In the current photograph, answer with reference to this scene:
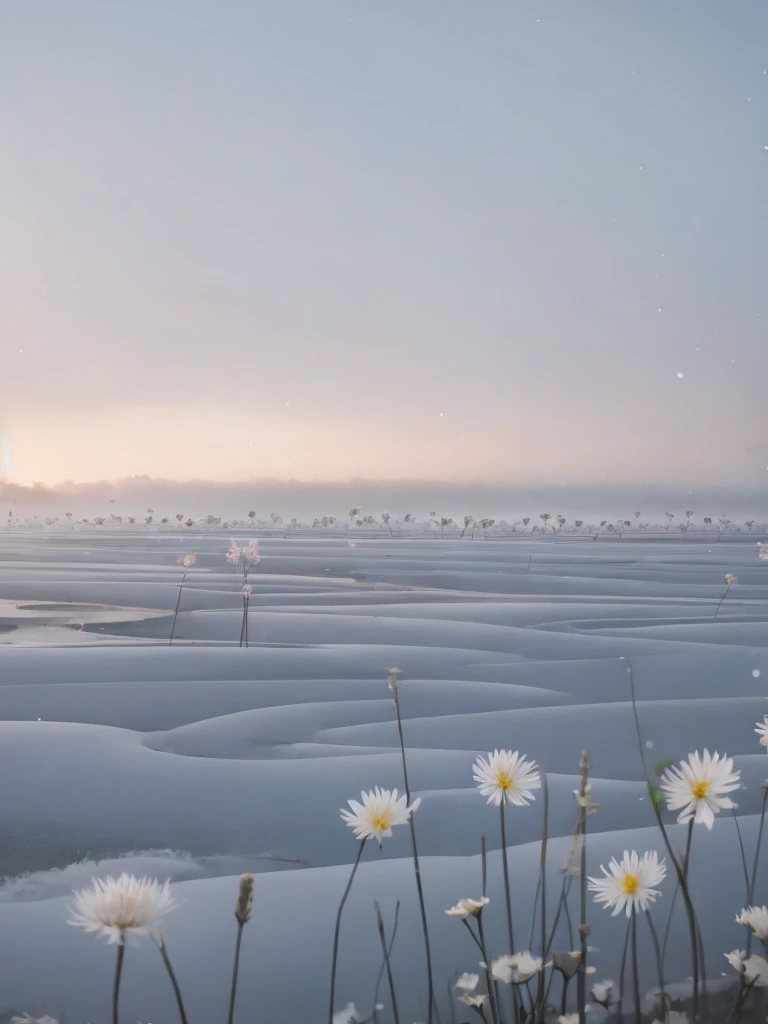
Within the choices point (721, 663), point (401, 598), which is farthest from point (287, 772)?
point (401, 598)

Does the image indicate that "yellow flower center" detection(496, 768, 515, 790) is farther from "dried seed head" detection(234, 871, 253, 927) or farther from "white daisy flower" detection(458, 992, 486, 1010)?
"dried seed head" detection(234, 871, 253, 927)

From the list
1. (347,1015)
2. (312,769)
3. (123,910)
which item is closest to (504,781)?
(347,1015)

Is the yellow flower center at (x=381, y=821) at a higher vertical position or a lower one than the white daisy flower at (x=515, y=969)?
higher

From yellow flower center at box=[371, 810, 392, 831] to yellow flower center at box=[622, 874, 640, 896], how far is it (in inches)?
15.0

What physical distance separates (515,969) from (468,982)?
21 centimetres

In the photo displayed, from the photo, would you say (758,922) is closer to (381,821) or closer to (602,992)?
(602,992)

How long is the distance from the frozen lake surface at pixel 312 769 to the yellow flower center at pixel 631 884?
16.0 inches

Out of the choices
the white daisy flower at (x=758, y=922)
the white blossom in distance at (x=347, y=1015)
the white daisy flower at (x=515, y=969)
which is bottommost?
the white blossom in distance at (x=347, y=1015)

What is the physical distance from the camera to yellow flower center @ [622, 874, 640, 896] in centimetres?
115

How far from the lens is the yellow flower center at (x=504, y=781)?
1.28 metres

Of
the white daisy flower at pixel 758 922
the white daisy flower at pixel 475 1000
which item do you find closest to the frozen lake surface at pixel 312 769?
the white daisy flower at pixel 475 1000

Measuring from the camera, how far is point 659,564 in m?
12.3

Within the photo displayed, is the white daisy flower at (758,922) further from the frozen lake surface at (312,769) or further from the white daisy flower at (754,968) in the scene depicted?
the frozen lake surface at (312,769)

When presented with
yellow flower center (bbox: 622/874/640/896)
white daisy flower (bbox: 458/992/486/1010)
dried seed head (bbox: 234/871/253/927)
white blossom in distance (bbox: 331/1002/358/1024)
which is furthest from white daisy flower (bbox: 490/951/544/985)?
dried seed head (bbox: 234/871/253/927)
